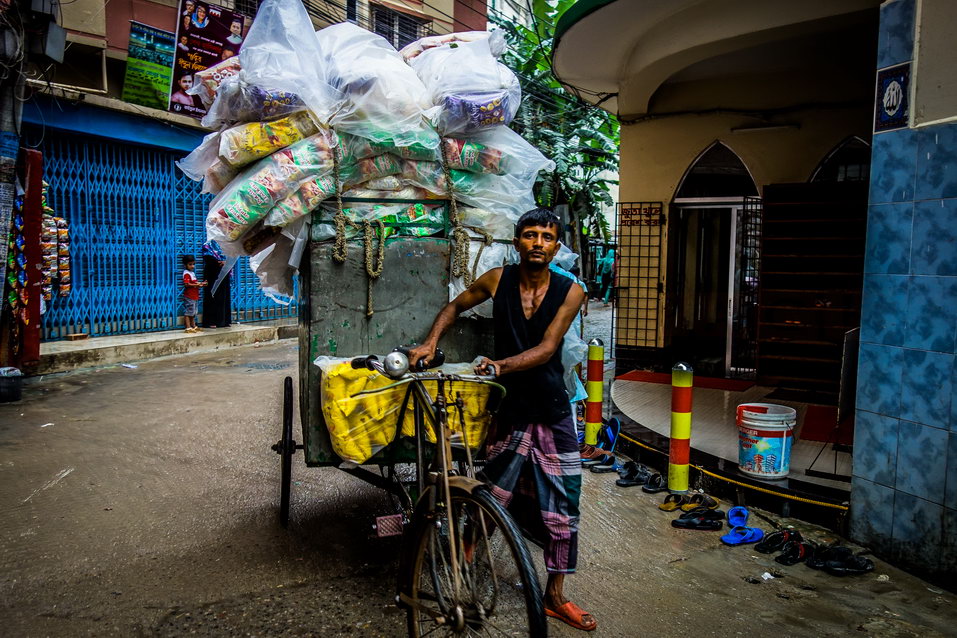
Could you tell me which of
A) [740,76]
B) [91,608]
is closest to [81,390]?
[91,608]

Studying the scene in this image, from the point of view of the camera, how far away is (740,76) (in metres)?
8.83

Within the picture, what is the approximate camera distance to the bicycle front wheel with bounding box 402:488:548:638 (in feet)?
7.82

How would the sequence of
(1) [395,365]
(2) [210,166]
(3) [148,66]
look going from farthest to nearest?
1. (3) [148,66]
2. (2) [210,166]
3. (1) [395,365]

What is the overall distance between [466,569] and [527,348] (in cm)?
108

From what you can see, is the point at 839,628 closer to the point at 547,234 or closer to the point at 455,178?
the point at 547,234

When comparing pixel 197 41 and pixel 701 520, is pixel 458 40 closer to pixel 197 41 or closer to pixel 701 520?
pixel 701 520

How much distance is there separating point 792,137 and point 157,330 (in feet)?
35.7

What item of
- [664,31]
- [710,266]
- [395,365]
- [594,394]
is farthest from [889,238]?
[710,266]

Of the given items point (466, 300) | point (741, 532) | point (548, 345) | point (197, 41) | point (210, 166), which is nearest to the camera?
point (548, 345)

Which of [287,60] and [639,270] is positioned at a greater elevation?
[287,60]

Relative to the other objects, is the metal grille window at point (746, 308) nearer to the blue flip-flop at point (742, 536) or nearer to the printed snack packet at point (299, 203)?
the blue flip-flop at point (742, 536)

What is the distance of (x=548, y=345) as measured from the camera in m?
3.08

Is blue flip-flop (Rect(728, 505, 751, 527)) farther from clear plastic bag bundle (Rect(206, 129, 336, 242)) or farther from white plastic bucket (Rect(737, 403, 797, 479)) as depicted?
clear plastic bag bundle (Rect(206, 129, 336, 242))

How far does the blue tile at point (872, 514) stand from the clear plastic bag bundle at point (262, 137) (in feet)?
12.3
